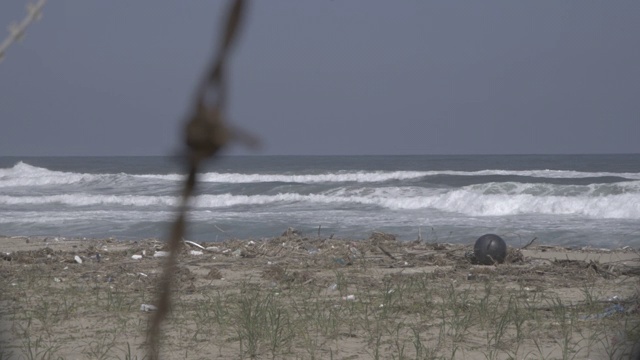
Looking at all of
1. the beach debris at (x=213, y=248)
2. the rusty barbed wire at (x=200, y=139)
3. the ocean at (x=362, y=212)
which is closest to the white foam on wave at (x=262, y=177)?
the ocean at (x=362, y=212)

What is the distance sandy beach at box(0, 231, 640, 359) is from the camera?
4.77 metres

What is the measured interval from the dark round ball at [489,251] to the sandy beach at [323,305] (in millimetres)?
172

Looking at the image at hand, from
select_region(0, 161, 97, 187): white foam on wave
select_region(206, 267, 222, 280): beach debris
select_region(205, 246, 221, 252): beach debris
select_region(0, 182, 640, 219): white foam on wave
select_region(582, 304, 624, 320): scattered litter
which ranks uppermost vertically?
select_region(0, 161, 97, 187): white foam on wave

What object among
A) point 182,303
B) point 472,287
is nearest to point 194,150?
point 182,303

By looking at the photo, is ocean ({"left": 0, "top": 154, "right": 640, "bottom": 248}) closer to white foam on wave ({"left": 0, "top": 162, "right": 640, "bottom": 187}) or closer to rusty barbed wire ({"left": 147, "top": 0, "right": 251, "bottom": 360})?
white foam on wave ({"left": 0, "top": 162, "right": 640, "bottom": 187})

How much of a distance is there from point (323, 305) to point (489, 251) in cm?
325

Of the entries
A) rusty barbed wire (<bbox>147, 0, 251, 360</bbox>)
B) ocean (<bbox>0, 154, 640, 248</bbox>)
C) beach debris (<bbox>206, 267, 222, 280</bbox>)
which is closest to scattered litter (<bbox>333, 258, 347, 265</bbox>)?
beach debris (<bbox>206, 267, 222, 280</bbox>)

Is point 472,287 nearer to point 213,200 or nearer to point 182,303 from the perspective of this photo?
point 182,303

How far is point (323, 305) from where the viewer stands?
611cm

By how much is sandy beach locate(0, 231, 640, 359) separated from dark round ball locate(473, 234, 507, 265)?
0.17 meters

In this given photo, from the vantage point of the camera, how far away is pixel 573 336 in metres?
5.09

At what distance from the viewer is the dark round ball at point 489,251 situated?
884 centimetres

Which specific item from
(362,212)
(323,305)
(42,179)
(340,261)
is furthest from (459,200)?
(42,179)

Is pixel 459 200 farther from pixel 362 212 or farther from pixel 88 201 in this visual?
pixel 88 201
